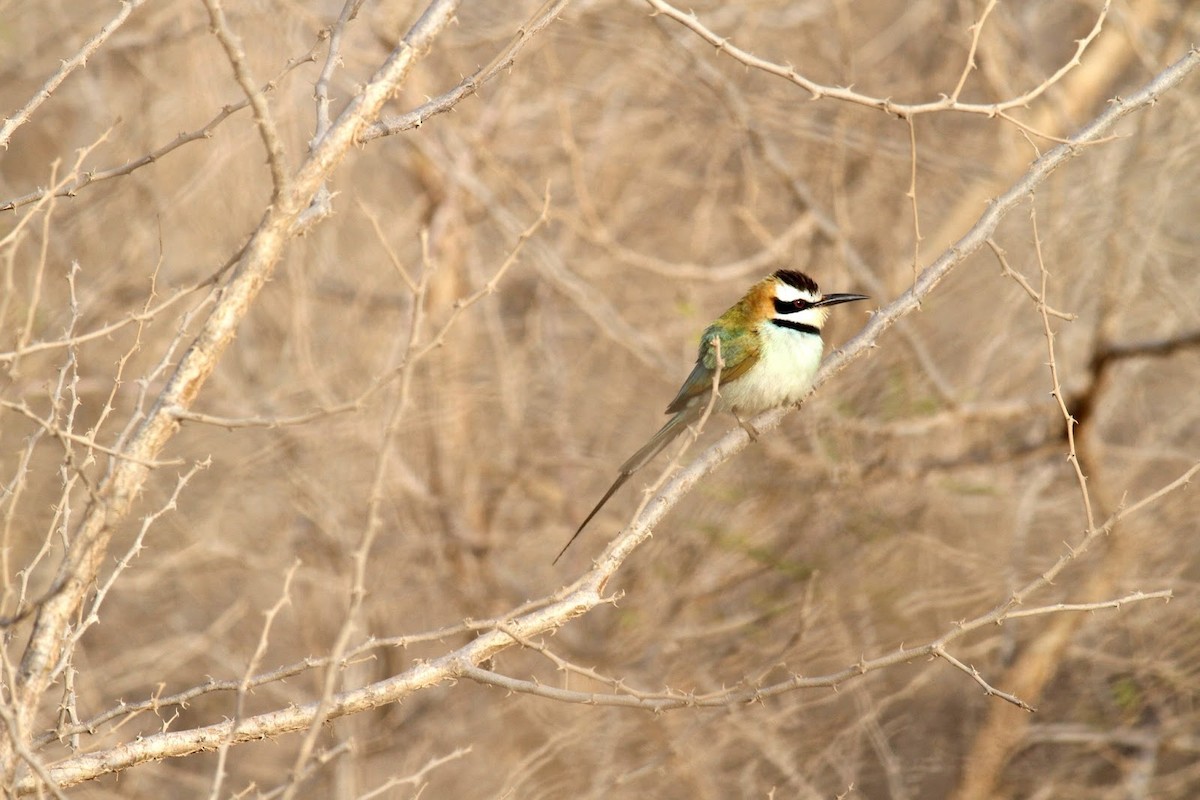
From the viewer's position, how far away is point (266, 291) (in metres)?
7.96

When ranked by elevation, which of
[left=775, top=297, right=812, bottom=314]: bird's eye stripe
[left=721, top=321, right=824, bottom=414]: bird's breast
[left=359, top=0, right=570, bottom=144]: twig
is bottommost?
[left=721, top=321, right=824, bottom=414]: bird's breast

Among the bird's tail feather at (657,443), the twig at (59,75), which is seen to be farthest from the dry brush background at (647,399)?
the twig at (59,75)

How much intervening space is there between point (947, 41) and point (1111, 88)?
115cm

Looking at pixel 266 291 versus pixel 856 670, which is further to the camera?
pixel 266 291

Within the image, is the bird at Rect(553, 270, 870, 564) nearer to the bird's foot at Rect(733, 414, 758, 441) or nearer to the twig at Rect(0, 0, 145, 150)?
the bird's foot at Rect(733, 414, 758, 441)

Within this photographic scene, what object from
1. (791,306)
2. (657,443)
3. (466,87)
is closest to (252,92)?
(466,87)

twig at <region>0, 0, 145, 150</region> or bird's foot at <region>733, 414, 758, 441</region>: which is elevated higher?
twig at <region>0, 0, 145, 150</region>

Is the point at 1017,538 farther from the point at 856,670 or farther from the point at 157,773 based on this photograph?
the point at 157,773

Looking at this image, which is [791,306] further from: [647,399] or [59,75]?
[59,75]

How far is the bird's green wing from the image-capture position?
17.3ft

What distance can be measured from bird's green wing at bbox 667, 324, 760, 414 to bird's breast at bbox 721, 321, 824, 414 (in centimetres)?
4

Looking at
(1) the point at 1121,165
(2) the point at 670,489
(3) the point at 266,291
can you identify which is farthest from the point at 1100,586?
(3) the point at 266,291

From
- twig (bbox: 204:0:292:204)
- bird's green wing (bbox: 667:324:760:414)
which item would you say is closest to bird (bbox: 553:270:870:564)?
bird's green wing (bbox: 667:324:760:414)

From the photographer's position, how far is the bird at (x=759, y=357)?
5.08 metres
